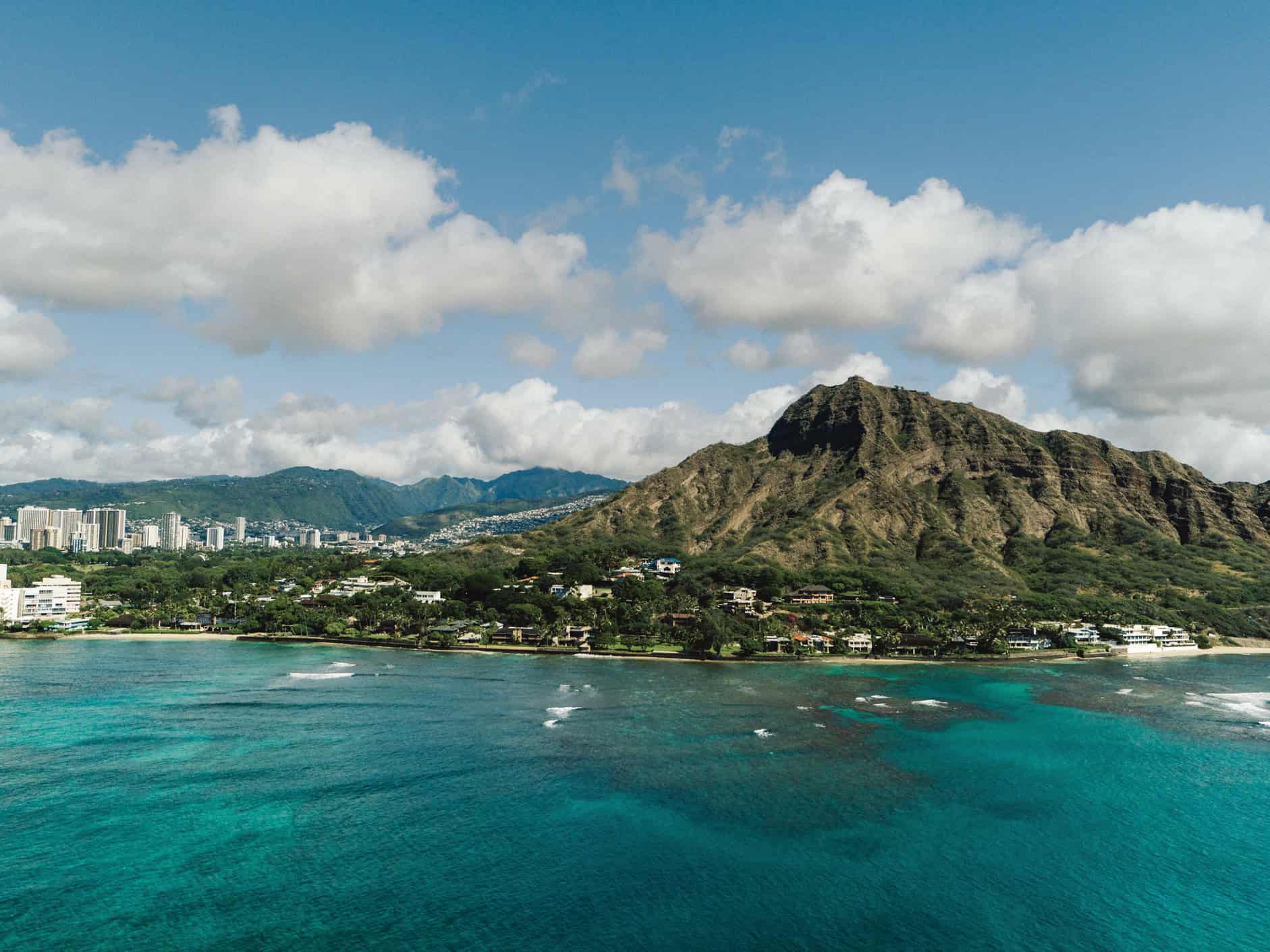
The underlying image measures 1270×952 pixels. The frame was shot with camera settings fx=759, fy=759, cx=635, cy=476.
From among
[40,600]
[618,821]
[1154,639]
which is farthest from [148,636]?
[1154,639]

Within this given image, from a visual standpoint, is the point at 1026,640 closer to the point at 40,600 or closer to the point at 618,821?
the point at 618,821

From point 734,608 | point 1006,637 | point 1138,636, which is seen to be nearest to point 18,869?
point 734,608

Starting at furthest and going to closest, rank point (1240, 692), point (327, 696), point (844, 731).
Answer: point (1240, 692) < point (327, 696) < point (844, 731)

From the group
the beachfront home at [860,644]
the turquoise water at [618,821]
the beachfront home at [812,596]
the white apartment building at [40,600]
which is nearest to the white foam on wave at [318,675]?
the turquoise water at [618,821]

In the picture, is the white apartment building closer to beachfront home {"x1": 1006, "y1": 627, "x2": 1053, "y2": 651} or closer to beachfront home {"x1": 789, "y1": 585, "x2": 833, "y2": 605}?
beachfront home {"x1": 789, "y1": 585, "x2": 833, "y2": 605}

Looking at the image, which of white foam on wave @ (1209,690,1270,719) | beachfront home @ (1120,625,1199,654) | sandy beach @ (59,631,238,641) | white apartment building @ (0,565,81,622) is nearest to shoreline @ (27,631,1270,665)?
sandy beach @ (59,631,238,641)

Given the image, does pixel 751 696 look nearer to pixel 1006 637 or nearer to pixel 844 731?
pixel 844 731

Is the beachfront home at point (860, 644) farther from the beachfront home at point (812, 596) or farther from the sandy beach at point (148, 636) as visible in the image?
the sandy beach at point (148, 636)
